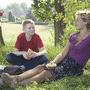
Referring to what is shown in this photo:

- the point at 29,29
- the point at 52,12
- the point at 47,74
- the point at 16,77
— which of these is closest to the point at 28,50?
the point at 29,29

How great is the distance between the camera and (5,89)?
660cm

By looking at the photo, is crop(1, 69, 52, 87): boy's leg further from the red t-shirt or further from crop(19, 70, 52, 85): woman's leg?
the red t-shirt

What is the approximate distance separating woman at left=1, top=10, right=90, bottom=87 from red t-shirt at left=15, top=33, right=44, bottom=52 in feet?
2.88

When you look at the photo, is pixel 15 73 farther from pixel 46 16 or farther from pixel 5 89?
pixel 46 16

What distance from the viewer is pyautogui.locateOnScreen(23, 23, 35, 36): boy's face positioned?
7427 millimetres

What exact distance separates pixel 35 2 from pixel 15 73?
24.2 ft

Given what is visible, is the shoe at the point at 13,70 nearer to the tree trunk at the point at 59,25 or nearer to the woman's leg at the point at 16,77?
the woman's leg at the point at 16,77

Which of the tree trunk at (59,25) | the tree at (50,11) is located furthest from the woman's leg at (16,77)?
the tree trunk at (59,25)

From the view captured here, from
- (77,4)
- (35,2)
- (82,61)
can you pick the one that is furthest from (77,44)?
(35,2)

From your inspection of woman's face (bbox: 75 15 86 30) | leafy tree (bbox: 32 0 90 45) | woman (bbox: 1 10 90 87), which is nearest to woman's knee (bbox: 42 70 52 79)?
woman (bbox: 1 10 90 87)

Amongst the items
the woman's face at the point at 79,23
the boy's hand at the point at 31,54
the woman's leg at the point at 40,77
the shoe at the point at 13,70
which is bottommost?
the woman's leg at the point at 40,77

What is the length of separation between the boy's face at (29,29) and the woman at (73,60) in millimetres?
833

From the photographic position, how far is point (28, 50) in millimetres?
7504

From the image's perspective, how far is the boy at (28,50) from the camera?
24.6ft
